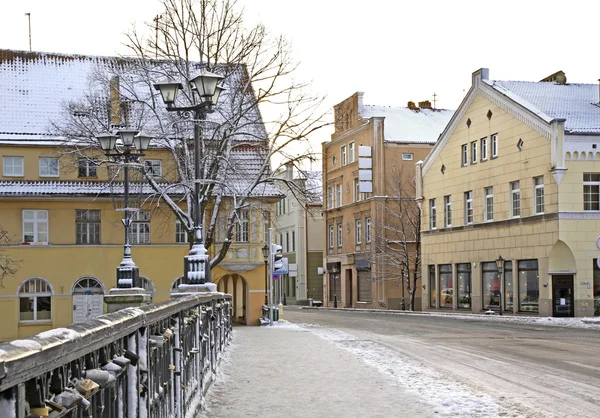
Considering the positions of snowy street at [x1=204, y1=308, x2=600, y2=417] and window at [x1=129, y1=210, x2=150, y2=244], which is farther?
window at [x1=129, y1=210, x2=150, y2=244]

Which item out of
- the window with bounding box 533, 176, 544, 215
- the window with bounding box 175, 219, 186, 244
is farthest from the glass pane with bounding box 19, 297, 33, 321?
the window with bounding box 533, 176, 544, 215

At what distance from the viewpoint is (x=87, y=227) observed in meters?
43.4

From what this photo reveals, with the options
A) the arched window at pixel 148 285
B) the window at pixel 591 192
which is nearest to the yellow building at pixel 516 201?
the window at pixel 591 192

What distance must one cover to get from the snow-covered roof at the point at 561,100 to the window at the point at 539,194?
112 inches

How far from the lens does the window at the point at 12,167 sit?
43.8 meters

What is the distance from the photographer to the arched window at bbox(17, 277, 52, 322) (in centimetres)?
4188

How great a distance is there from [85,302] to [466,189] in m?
21.2

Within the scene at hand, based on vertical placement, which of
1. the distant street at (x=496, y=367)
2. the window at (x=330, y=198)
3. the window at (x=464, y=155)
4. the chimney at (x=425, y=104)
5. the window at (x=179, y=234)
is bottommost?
the distant street at (x=496, y=367)

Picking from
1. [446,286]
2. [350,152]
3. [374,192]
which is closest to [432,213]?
[446,286]

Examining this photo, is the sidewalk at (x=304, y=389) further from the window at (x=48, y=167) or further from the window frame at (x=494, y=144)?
the window frame at (x=494, y=144)

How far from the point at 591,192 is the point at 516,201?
4.68m

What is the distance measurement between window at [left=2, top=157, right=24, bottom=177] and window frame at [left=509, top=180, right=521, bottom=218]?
24.4m

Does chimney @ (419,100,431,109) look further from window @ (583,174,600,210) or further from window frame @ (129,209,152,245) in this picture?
window frame @ (129,209,152,245)

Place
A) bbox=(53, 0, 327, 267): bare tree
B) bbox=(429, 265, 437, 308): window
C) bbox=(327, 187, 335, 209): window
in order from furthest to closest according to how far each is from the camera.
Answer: bbox=(327, 187, 335, 209): window → bbox=(429, 265, 437, 308): window → bbox=(53, 0, 327, 267): bare tree
